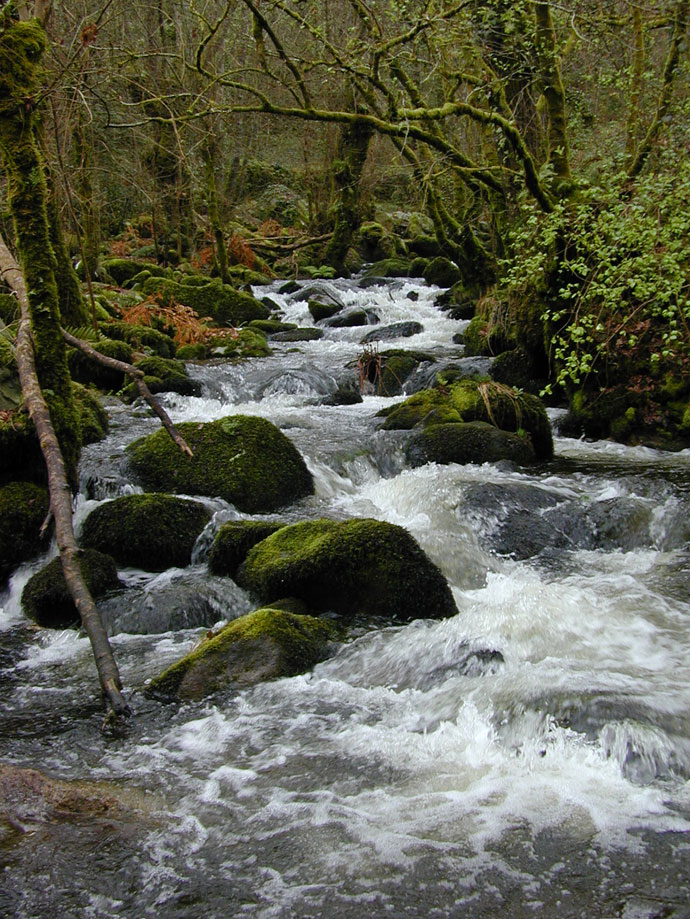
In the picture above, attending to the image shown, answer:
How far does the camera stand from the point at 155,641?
5227mm

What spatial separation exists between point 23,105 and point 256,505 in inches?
153

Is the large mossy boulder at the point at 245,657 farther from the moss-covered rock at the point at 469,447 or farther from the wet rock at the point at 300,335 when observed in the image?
the wet rock at the point at 300,335

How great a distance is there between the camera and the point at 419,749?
3.82 metres

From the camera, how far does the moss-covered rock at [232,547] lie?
6.00m

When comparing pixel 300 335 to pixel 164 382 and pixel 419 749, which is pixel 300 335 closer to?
pixel 164 382

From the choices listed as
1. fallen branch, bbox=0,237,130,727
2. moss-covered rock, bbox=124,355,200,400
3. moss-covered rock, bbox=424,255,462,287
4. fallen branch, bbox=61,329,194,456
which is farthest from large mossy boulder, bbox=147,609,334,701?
moss-covered rock, bbox=424,255,462,287

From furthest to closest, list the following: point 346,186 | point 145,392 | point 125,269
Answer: point 346,186 → point 125,269 → point 145,392

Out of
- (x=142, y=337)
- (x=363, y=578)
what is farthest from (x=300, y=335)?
(x=363, y=578)

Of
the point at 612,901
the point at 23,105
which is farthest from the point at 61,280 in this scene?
the point at 612,901

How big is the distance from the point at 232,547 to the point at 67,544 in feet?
6.36

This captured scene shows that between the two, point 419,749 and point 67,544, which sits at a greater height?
point 67,544

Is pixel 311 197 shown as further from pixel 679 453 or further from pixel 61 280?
pixel 679 453

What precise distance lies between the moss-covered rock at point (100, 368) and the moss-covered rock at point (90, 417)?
5.11ft

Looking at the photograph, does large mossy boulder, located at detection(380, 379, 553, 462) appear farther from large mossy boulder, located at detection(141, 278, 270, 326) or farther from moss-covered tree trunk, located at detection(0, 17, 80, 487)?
large mossy boulder, located at detection(141, 278, 270, 326)
